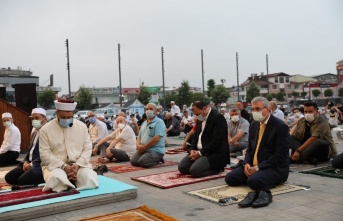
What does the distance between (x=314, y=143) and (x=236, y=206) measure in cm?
360

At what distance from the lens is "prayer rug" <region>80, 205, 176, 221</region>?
448cm

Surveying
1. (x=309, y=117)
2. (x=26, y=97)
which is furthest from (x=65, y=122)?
(x=26, y=97)

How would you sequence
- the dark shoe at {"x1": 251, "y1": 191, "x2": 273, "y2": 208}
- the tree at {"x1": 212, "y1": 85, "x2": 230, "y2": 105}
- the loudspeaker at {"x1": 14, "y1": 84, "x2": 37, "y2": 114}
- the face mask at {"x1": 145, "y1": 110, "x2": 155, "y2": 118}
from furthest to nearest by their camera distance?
1. the tree at {"x1": 212, "y1": 85, "x2": 230, "y2": 105}
2. the loudspeaker at {"x1": 14, "y1": 84, "x2": 37, "y2": 114}
3. the face mask at {"x1": 145, "y1": 110, "x2": 155, "y2": 118}
4. the dark shoe at {"x1": 251, "y1": 191, "x2": 273, "y2": 208}

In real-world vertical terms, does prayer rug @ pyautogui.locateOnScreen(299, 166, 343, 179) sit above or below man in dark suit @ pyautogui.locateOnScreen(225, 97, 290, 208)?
below

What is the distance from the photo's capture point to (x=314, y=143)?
7.71 meters

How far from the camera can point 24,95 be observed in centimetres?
1312

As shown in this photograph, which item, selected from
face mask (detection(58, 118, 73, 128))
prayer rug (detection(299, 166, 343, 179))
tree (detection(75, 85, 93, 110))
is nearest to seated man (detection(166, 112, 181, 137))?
prayer rug (detection(299, 166, 343, 179))

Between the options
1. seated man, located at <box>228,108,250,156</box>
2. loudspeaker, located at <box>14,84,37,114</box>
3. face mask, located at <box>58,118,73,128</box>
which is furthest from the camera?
loudspeaker, located at <box>14,84,37,114</box>

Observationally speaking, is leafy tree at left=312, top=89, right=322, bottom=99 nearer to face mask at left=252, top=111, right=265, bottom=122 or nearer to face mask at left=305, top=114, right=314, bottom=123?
face mask at left=305, top=114, right=314, bottom=123

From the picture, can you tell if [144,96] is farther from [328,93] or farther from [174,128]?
[174,128]

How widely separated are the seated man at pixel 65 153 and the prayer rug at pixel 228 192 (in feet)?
5.42

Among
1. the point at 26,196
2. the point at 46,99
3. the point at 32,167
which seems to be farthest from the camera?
the point at 46,99

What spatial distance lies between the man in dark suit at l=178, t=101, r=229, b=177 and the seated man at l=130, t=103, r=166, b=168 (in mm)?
1258

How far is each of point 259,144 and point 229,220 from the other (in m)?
1.75
